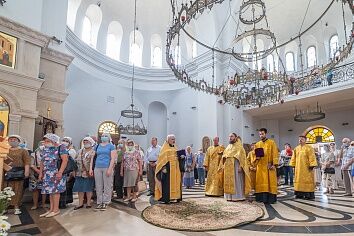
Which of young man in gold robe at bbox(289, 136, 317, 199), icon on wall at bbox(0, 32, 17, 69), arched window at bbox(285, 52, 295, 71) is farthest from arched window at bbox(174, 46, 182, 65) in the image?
arched window at bbox(285, 52, 295, 71)

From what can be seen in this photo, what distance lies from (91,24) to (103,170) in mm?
12472

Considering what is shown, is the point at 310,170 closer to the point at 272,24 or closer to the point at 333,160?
the point at 333,160

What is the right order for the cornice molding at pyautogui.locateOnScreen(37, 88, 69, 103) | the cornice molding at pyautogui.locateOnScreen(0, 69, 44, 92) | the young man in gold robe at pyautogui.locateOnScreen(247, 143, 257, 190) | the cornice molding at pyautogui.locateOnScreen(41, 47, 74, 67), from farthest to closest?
the cornice molding at pyautogui.locateOnScreen(41, 47, 74, 67), the cornice molding at pyautogui.locateOnScreen(37, 88, 69, 103), the cornice molding at pyautogui.locateOnScreen(0, 69, 44, 92), the young man in gold robe at pyautogui.locateOnScreen(247, 143, 257, 190)

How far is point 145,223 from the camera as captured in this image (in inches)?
152

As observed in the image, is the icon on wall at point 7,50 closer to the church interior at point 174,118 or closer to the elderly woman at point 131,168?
the church interior at point 174,118

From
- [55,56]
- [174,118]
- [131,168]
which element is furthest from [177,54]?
[174,118]

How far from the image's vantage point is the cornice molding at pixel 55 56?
27.8 feet

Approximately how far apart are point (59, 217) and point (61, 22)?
7.61m

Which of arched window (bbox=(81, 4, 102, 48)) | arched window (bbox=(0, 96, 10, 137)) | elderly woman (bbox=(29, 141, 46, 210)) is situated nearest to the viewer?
elderly woman (bbox=(29, 141, 46, 210))

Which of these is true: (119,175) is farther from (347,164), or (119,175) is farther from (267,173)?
(347,164)

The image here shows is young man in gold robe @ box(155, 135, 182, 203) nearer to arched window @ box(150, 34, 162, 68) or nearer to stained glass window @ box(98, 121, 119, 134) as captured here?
stained glass window @ box(98, 121, 119, 134)

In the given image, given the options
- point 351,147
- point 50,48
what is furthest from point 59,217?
point 351,147

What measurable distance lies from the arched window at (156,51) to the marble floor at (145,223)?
540 inches

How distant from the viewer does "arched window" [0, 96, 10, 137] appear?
6.49 meters
